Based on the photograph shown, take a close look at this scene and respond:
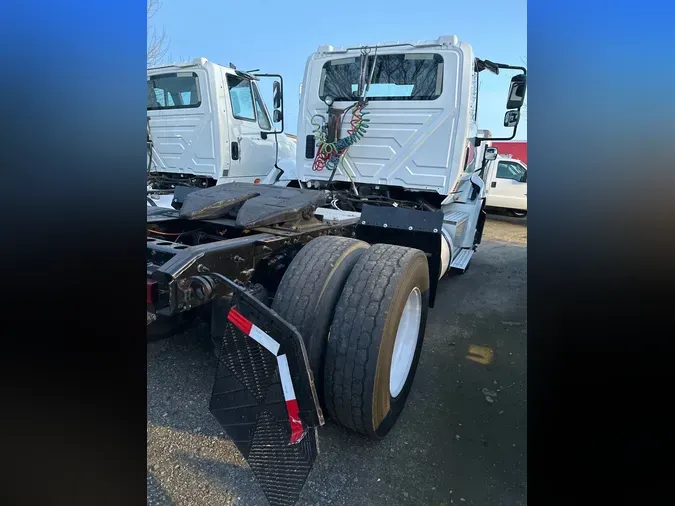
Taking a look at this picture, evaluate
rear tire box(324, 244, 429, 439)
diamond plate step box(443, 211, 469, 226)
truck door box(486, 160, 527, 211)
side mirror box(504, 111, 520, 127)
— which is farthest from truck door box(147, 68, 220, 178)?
truck door box(486, 160, 527, 211)

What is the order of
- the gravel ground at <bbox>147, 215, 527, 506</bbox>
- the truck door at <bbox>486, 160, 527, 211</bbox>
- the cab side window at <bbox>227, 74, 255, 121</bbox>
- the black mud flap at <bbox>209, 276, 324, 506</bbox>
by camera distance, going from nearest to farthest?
the black mud flap at <bbox>209, 276, 324, 506</bbox> → the gravel ground at <bbox>147, 215, 527, 506</bbox> → the cab side window at <bbox>227, 74, 255, 121</bbox> → the truck door at <bbox>486, 160, 527, 211</bbox>

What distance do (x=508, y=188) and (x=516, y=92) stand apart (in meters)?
8.55

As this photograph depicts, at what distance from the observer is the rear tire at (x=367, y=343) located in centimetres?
228

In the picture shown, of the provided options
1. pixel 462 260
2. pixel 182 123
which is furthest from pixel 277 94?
pixel 462 260

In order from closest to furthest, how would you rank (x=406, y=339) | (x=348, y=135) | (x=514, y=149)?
1. (x=406, y=339)
2. (x=348, y=135)
3. (x=514, y=149)

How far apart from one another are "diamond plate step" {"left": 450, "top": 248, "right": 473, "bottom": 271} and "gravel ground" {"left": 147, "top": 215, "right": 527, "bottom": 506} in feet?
3.61

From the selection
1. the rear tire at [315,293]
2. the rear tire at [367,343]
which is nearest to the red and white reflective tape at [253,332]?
the rear tire at [315,293]

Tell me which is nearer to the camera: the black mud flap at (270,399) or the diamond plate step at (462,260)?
the black mud flap at (270,399)

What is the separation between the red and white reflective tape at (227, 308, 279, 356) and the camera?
1894mm

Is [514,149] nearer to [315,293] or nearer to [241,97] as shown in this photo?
[241,97]

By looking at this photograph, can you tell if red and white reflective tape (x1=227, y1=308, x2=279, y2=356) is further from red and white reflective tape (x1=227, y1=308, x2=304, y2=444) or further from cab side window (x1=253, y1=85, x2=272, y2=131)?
cab side window (x1=253, y1=85, x2=272, y2=131)

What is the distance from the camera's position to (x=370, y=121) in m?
4.74

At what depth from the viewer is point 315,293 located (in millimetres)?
2396

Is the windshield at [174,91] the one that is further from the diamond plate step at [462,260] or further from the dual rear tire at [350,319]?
the dual rear tire at [350,319]
